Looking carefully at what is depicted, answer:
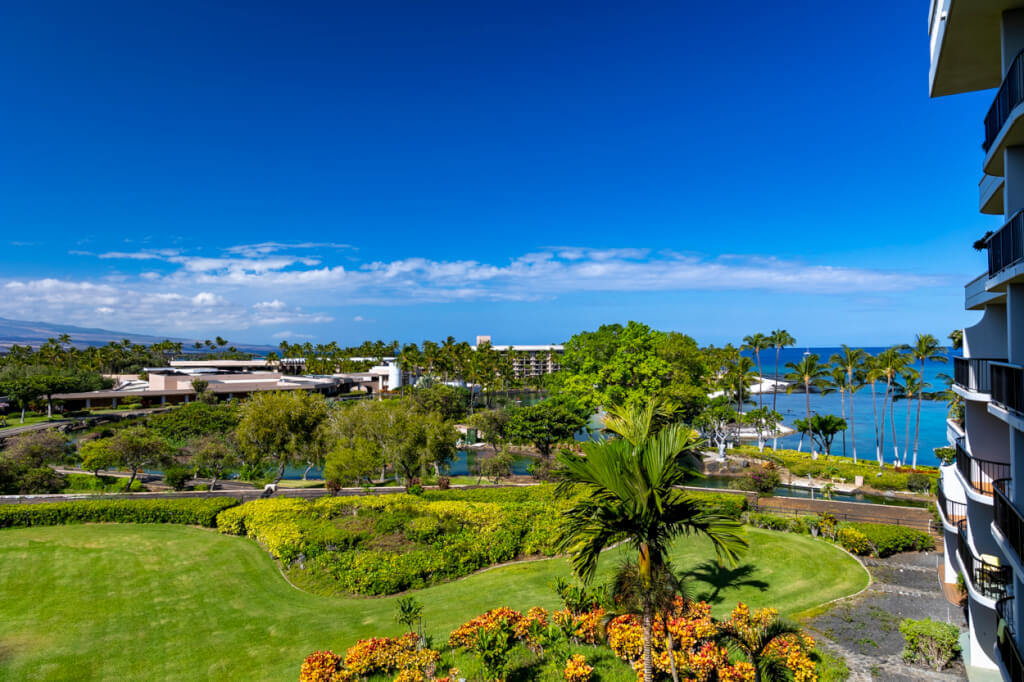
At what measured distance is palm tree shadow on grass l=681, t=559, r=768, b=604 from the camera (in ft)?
53.6

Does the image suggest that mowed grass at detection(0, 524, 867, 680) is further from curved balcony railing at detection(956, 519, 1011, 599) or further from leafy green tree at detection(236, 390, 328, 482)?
leafy green tree at detection(236, 390, 328, 482)

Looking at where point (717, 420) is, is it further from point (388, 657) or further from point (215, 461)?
point (388, 657)

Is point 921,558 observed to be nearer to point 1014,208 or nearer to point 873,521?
point 873,521

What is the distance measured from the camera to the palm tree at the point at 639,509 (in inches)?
332

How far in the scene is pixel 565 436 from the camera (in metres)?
46.4

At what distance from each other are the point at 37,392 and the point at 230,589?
7833cm

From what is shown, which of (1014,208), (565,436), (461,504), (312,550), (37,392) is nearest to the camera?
(1014,208)

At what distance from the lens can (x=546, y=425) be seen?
1783 inches

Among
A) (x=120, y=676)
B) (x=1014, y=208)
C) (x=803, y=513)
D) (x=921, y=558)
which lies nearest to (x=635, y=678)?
(x=1014, y=208)

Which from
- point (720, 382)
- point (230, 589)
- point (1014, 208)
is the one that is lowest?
point (230, 589)

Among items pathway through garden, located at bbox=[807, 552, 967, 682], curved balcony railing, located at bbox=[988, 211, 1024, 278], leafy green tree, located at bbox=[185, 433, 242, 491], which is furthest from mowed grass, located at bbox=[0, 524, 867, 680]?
leafy green tree, located at bbox=[185, 433, 242, 491]

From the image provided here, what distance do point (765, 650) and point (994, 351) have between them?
862 centimetres

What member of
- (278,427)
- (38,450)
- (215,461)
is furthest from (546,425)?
(38,450)

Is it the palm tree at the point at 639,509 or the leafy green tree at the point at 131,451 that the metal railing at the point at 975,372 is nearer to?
the palm tree at the point at 639,509
